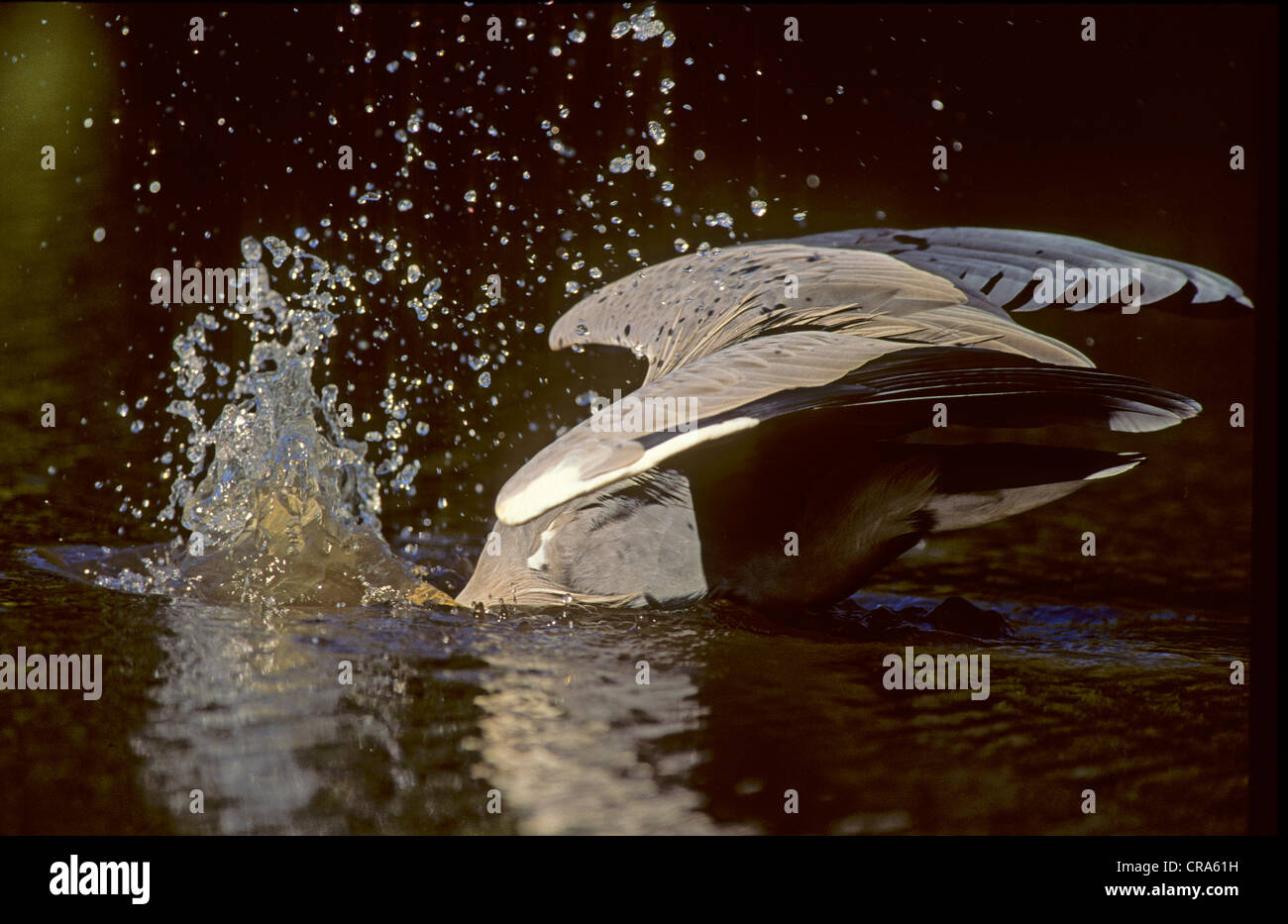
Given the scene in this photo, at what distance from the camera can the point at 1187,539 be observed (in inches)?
115

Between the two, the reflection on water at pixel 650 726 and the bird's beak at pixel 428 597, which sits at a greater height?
the bird's beak at pixel 428 597

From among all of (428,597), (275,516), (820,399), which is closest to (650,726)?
(820,399)

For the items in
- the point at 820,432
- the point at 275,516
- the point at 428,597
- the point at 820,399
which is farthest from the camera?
the point at 275,516

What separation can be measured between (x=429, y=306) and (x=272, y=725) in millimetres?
3199

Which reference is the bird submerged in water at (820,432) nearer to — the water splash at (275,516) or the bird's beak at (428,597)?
the bird's beak at (428,597)

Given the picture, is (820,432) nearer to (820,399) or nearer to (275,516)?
(820,399)

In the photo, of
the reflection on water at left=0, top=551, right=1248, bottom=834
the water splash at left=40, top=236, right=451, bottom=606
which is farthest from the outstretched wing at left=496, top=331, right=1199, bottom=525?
the water splash at left=40, top=236, right=451, bottom=606

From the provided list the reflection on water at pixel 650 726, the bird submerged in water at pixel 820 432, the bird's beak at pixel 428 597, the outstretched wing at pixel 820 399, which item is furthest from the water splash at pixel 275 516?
the outstretched wing at pixel 820 399

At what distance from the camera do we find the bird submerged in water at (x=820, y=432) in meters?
1.84

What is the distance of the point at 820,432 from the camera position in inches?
79.8

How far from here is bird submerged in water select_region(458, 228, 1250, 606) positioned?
6.03ft

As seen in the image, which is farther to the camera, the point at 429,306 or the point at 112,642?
the point at 429,306

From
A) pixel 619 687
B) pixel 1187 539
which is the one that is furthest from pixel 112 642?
pixel 1187 539

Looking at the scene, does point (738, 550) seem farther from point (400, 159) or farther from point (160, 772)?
point (400, 159)
